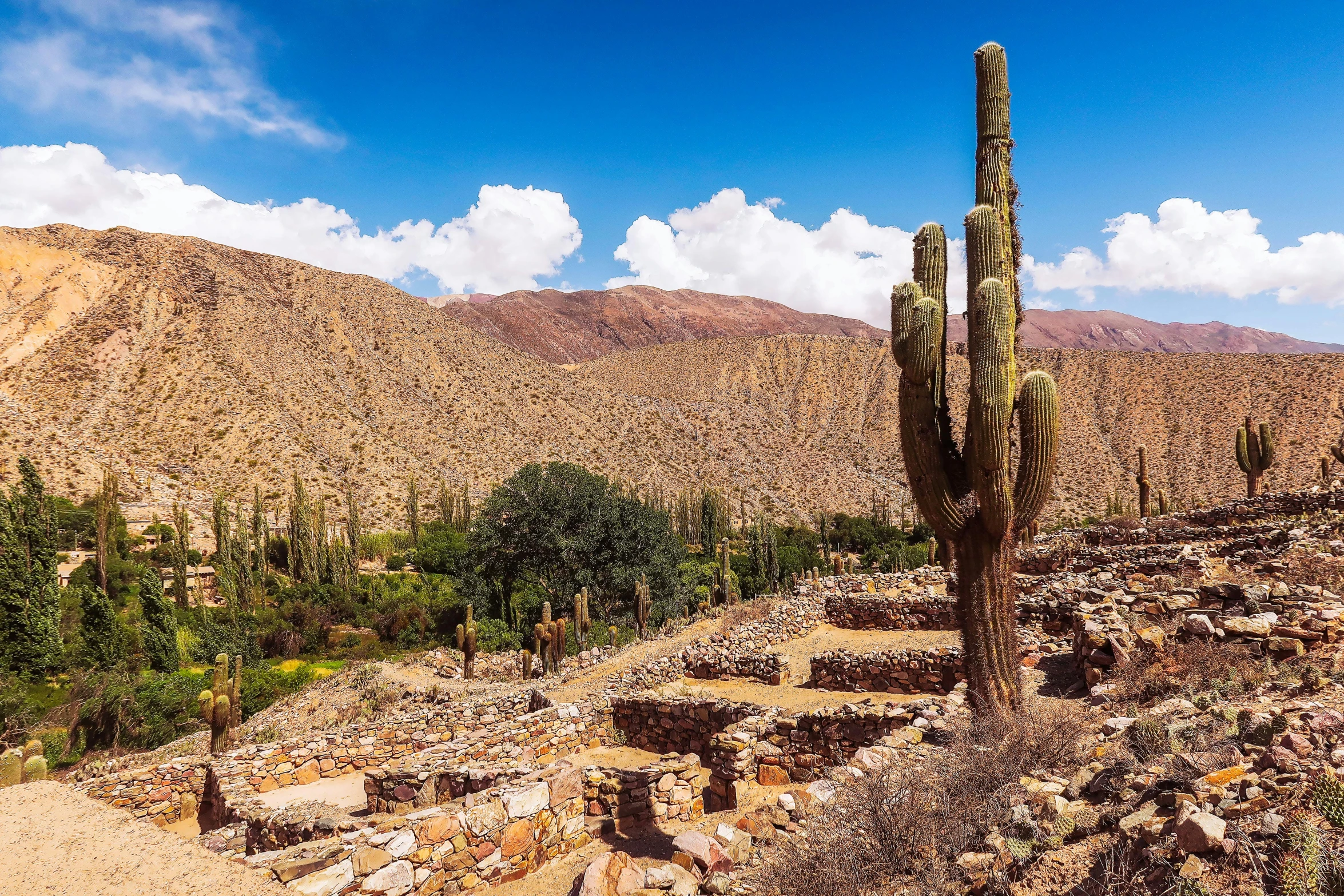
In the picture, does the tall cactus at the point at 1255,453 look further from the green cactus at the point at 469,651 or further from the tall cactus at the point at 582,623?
the green cactus at the point at 469,651

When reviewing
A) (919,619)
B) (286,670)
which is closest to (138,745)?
(286,670)

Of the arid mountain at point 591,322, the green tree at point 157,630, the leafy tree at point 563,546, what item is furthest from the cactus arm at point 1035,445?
the arid mountain at point 591,322

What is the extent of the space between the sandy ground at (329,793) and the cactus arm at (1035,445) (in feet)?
27.2

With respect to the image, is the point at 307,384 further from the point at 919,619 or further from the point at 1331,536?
the point at 1331,536

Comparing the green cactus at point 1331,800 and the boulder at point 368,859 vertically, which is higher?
the green cactus at point 1331,800

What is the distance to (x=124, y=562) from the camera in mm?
29594

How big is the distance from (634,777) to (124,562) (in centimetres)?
3201

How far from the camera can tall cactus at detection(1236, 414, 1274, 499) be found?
20391mm

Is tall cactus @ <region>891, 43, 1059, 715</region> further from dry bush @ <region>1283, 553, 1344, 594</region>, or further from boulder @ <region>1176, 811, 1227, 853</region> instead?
dry bush @ <region>1283, 553, 1344, 594</region>

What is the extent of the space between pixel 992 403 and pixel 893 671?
553 centimetres

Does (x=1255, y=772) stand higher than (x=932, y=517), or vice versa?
(x=932, y=517)

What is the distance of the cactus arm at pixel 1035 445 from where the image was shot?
282 inches

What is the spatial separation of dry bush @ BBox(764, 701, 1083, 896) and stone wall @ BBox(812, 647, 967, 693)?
5096mm

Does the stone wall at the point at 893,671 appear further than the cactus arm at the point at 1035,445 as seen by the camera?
Yes
